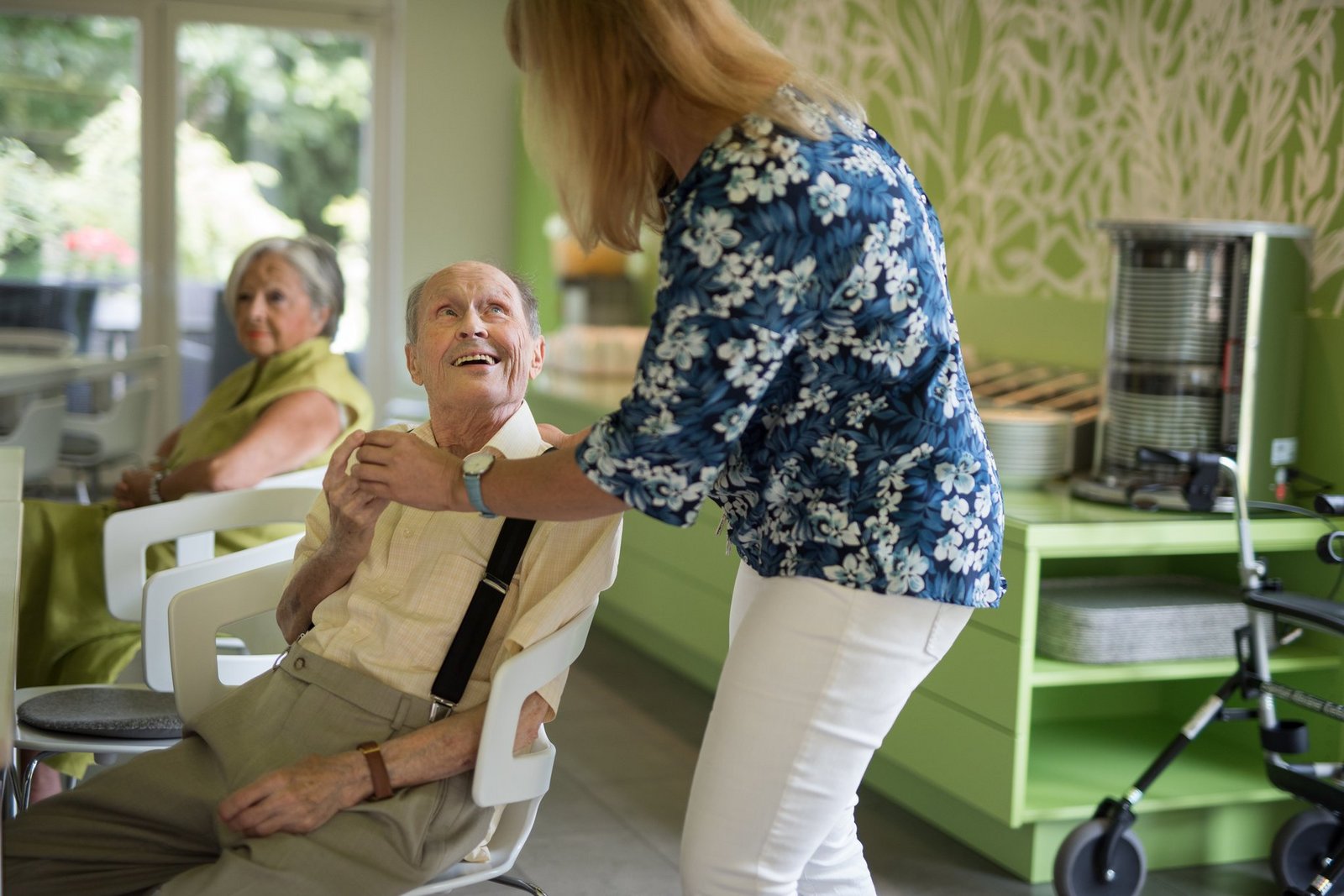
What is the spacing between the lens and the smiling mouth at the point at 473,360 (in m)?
1.87

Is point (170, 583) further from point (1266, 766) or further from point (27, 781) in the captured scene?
point (1266, 766)

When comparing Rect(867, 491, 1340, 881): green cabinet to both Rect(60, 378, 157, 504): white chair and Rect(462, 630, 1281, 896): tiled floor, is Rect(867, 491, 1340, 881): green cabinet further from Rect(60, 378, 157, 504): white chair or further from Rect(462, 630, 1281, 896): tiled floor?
Rect(60, 378, 157, 504): white chair

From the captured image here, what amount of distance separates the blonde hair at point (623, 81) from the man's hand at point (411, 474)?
0.29 metres

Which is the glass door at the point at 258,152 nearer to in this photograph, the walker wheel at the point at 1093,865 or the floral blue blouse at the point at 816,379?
the walker wheel at the point at 1093,865

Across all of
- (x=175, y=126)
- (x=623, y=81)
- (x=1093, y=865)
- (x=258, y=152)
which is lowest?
(x=1093, y=865)

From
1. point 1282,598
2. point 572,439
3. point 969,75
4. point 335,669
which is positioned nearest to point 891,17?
point 969,75

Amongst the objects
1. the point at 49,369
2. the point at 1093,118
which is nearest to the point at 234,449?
the point at 1093,118

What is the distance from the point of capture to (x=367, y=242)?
325 inches

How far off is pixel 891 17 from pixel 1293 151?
1771 mm

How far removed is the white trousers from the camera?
Answer: 1.49m

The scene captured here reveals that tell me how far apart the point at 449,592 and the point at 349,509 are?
19cm

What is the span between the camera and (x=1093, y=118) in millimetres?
3547

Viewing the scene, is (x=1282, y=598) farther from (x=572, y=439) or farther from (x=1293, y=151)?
(x=572, y=439)

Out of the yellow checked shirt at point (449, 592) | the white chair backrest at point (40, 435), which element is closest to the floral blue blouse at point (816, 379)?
the yellow checked shirt at point (449, 592)
